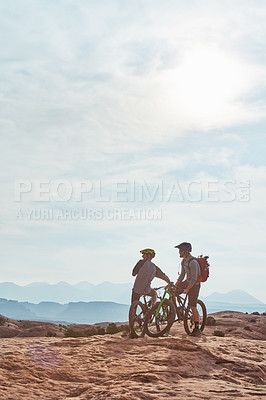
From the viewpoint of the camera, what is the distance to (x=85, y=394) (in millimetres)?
6246

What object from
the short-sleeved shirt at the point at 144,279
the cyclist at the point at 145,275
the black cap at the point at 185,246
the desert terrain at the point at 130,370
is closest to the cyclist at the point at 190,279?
the black cap at the point at 185,246

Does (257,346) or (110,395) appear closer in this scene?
(110,395)

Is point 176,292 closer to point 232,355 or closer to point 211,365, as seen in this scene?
point 232,355

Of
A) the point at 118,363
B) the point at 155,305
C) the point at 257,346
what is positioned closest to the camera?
the point at 118,363

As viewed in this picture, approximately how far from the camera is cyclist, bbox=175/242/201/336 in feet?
39.3

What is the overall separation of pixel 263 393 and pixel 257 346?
6265mm

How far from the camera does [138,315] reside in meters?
11.4

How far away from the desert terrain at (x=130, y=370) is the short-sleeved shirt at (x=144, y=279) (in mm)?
1463

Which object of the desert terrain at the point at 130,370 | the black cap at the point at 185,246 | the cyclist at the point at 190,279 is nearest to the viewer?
the desert terrain at the point at 130,370

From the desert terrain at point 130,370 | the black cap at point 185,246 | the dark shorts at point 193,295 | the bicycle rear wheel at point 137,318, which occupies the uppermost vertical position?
the black cap at point 185,246

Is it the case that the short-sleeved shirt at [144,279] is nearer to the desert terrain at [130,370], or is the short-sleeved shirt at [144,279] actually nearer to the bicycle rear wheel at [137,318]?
the bicycle rear wheel at [137,318]

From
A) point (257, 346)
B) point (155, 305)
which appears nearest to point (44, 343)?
point (155, 305)

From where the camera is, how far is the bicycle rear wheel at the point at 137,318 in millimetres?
10984

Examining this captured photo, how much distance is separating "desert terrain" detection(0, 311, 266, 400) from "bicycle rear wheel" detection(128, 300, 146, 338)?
1.80 feet
